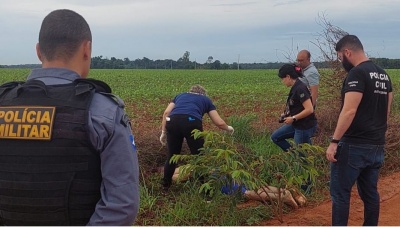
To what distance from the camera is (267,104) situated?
69.2 feet

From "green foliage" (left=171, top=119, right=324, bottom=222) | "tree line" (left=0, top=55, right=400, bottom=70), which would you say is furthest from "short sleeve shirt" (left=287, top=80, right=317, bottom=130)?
"tree line" (left=0, top=55, right=400, bottom=70)

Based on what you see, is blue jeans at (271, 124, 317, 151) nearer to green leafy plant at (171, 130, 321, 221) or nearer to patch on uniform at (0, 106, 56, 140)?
green leafy plant at (171, 130, 321, 221)

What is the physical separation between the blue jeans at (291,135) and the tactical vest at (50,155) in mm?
4445

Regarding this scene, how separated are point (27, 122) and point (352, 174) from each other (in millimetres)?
3069

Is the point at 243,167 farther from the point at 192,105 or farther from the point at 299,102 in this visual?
the point at 299,102

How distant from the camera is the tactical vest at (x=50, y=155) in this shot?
1.83 m

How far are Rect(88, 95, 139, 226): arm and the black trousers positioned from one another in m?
4.04

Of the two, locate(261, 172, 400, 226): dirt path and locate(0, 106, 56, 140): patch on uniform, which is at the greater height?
locate(0, 106, 56, 140): patch on uniform

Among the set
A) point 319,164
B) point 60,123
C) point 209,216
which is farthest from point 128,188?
point 319,164

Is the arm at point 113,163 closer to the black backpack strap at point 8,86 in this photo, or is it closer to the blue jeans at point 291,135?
the black backpack strap at point 8,86

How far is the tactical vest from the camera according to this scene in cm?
183

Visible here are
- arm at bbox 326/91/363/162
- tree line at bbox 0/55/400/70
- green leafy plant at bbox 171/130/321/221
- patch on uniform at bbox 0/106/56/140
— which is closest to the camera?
patch on uniform at bbox 0/106/56/140

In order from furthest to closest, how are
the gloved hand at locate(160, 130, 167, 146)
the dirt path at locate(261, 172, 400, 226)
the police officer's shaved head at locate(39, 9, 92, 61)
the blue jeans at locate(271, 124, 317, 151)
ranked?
1. the gloved hand at locate(160, 130, 167, 146)
2. the blue jeans at locate(271, 124, 317, 151)
3. the dirt path at locate(261, 172, 400, 226)
4. the police officer's shaved head at locate(39, 9, 92, 61)

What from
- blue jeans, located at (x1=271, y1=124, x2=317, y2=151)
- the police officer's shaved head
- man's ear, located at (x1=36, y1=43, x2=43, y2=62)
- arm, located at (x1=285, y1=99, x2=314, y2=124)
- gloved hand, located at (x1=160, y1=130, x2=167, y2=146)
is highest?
the police officer's shaved head
